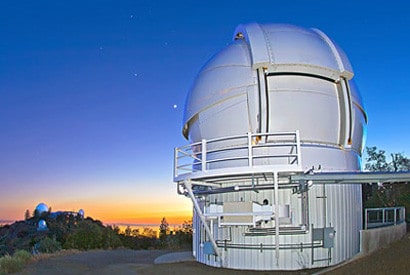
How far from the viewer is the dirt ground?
31.2 ft

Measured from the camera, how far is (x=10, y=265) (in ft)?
44.7

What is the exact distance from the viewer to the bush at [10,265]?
43.6 ft

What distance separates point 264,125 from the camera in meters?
12.2

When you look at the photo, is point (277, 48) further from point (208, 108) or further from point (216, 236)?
point (216, 236)

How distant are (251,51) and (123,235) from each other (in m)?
18.3

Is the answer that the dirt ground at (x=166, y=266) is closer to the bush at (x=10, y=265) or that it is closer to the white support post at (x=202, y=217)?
the bush at (x=10, y=265)

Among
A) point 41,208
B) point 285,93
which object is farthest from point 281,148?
point 41,208

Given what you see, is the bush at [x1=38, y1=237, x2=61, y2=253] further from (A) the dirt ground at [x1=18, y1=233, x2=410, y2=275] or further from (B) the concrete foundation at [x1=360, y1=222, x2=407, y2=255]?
(B) the concrete foundation at [x1=360, y1=222, x2=407, y2=255]

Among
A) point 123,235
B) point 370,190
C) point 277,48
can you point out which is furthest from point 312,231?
point 123,235

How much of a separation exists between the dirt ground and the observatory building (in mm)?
801

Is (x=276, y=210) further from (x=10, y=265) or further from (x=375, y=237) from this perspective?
(x=10, y=265)

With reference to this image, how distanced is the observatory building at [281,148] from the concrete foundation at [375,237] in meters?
0.79

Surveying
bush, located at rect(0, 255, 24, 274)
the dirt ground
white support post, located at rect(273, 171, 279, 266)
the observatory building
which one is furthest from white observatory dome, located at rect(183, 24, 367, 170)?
bush, located at rect(0, 255, 24, 274)

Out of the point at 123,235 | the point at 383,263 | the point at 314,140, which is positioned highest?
the point at 314,140
